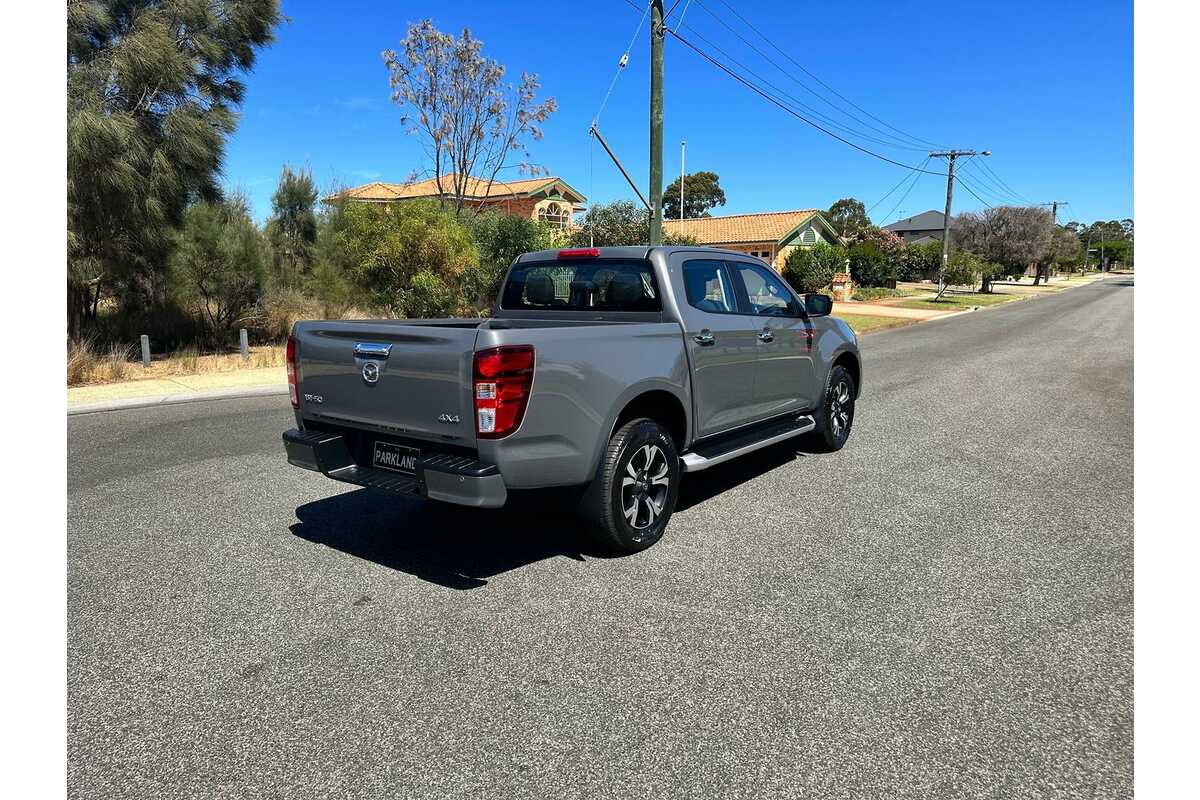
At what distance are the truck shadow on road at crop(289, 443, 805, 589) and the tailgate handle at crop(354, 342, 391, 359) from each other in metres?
1.12

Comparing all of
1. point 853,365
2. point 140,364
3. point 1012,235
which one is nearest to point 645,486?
point 853,365

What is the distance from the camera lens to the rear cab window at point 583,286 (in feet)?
18.2

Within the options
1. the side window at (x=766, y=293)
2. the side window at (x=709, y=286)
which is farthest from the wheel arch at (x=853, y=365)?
the side window at (x=709, y=286)

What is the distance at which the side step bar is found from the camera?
5.42 metres

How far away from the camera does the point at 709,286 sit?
5.92 m

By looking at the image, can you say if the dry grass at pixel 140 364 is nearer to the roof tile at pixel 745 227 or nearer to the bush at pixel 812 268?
the bush at pixel 812 268

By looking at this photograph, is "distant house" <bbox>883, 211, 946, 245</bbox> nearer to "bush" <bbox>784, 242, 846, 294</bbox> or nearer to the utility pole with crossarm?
"bush" <bbox>784, 242, 846, 294</bbox>

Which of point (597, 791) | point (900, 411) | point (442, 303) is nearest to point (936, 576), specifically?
point (597, 791)

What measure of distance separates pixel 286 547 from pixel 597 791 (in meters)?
3.15

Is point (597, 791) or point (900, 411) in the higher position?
point (900, 411)

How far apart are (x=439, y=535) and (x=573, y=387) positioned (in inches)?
64.0

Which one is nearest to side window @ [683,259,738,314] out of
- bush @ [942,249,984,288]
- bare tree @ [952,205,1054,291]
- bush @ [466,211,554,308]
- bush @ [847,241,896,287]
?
bush @ [466,211,554,308]
